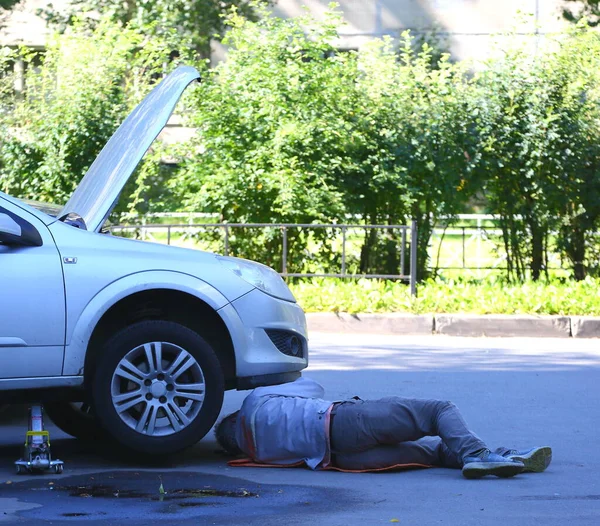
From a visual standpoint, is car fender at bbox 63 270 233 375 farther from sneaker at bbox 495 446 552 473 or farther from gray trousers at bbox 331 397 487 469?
sneaker at bbox 495 446 552 473

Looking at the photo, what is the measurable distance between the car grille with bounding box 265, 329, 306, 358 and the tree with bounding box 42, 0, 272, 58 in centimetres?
1977

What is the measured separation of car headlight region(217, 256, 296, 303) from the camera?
21.2 ft

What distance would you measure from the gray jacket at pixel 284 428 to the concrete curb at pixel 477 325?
22.0ft

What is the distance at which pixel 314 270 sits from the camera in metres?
15.3

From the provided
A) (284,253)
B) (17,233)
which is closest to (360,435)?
(17,233)

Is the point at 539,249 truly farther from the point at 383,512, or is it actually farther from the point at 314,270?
the point at 383,512

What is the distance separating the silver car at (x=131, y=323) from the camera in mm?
5961

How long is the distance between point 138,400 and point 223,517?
132 cm

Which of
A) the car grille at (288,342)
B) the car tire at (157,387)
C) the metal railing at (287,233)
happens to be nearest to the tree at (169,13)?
the metal railing at (287,233)

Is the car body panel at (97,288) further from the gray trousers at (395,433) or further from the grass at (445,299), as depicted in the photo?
the grass at (445,299)

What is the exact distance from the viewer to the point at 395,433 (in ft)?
19.2

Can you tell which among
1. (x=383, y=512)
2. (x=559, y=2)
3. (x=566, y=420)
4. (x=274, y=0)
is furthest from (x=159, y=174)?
(x=559, y=2)

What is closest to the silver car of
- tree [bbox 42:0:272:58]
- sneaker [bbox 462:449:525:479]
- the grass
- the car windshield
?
the car windshield

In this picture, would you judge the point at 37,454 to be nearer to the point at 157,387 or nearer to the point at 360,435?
the point at 157,387
